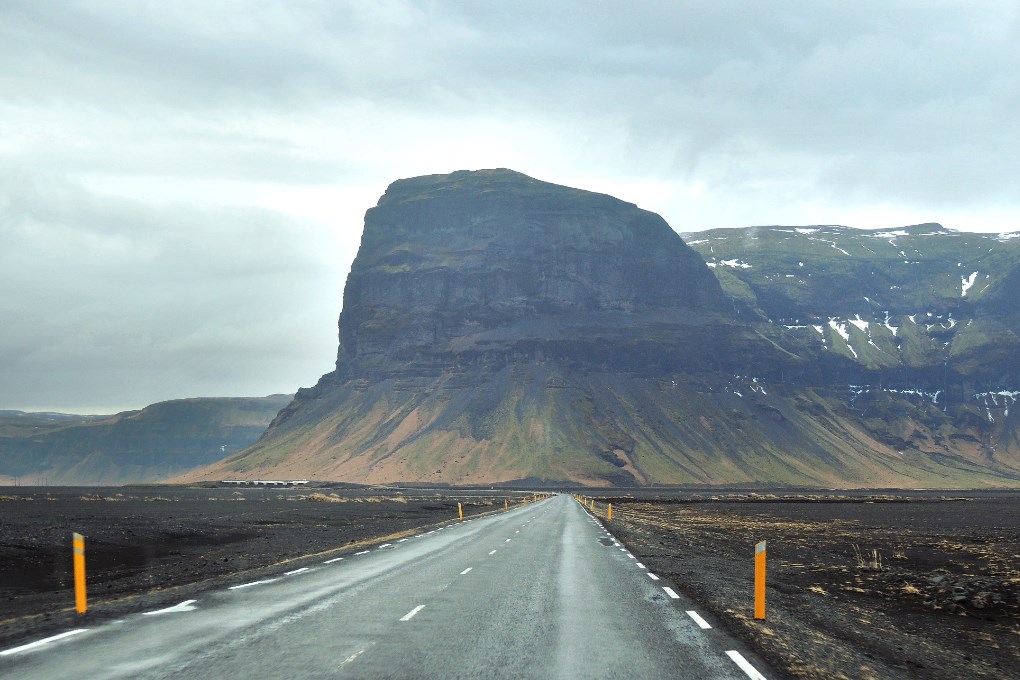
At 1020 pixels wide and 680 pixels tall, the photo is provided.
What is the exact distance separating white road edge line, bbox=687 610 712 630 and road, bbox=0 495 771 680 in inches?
0.7

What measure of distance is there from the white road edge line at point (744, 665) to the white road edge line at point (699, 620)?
2.16 metres

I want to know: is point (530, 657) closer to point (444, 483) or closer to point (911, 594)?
point (911, 594)

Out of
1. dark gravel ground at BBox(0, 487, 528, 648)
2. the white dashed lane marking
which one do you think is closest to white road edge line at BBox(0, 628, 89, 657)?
dark gravel ground at BBox(0, 487, 528, 648)

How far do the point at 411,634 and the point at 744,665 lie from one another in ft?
A: 15.1

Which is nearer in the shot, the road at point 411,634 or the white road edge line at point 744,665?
the white road edge line at point 744,665

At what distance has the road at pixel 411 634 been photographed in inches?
411

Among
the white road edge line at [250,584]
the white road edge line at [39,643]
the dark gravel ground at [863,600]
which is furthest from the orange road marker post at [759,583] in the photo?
the white road edge line at [250,584]

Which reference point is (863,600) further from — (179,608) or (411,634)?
(179,608)

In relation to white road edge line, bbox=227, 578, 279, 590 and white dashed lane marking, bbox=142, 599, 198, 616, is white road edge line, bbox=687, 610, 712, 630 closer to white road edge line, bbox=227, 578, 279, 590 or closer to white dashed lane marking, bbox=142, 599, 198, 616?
white dashed lane marking, bbox=142, 599, 198, 616

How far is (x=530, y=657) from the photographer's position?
36.9ft

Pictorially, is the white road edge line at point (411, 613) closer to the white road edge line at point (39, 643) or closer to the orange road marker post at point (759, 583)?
the white road edge line at point (39, 643)

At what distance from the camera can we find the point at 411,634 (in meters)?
12.8

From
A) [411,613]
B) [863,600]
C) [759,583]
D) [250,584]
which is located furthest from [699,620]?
[250,584]

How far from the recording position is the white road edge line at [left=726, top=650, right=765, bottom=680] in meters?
10.2
